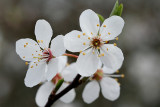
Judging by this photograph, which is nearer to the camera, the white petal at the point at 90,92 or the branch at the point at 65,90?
the branch at the point at 65,90

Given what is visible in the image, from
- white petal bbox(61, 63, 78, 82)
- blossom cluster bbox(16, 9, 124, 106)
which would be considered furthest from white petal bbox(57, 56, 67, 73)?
blossom cluster bbox(16, 9, 124, 106)

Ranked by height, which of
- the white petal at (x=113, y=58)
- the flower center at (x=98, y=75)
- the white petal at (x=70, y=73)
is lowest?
the flower center at (x=98, y=75)

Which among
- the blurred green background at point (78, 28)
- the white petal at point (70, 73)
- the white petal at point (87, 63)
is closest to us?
the white petal at point (87, 63)

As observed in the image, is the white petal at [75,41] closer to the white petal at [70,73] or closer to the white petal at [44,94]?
the white petal at [70,73]

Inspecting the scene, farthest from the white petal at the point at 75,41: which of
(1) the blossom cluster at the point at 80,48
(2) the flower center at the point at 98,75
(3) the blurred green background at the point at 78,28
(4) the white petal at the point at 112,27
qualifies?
(3) the blurred green background at the point at 78,28

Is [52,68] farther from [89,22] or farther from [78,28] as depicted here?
[78,28]

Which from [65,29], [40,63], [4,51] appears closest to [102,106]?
[65,29]
